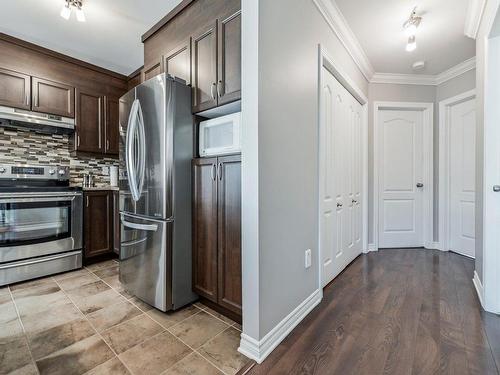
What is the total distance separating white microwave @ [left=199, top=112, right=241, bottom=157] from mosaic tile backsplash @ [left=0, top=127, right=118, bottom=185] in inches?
92.1

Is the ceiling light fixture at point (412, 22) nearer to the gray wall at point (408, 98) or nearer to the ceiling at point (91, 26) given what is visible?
the gray wall at point (408, 98)

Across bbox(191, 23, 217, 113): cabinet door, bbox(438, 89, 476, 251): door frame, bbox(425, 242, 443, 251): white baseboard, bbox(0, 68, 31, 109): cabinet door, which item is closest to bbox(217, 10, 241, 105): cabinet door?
bbox(191, 23, 217, 113): cabinet door

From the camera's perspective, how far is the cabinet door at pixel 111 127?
125 inches

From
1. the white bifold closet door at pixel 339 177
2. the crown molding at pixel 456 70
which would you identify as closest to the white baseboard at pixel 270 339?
the white bifold closet door at pixel 339 177

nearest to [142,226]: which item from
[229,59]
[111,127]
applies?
[229,59]

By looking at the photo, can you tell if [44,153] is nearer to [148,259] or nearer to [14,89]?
[14,89]

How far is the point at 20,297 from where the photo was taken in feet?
6.78

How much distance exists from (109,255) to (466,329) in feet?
11.7

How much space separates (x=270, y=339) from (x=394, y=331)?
0.85 metres

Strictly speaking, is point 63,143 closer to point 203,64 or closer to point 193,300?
point 203,64

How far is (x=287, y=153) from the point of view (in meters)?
1.56

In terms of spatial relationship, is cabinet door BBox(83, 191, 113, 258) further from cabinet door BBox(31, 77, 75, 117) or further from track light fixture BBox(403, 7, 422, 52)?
track light fixture BBox(403, 7, 422, 52)

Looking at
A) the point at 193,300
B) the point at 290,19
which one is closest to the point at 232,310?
the point at 193,300

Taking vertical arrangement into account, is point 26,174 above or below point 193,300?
above
